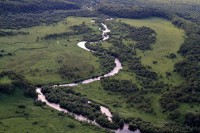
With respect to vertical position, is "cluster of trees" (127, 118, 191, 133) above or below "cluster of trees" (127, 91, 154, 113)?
below

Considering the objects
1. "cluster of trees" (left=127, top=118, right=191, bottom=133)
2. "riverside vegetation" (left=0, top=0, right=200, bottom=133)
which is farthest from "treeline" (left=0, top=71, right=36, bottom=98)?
"cluster of trees" (left=127, top=118, right=191, bottom=133)

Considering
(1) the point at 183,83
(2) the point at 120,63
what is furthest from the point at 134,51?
(1) the point at 183,83

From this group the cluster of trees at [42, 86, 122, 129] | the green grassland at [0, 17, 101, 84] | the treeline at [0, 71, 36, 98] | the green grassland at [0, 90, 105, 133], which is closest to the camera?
the green grassland at [0, 90, 105, 133]

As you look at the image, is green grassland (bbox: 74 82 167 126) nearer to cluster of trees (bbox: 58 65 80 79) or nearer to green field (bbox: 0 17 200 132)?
green field (bbox: 0 17 200 132)

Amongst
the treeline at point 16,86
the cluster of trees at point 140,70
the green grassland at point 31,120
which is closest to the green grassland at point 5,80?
the treeline at point 16,86

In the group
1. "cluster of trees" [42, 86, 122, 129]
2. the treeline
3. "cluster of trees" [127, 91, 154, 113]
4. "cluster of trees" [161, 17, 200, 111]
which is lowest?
"cluster of trees" [42, 86, 122, 129]

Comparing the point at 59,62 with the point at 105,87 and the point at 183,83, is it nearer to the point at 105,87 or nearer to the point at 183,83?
the point at 105,87
